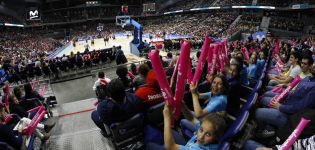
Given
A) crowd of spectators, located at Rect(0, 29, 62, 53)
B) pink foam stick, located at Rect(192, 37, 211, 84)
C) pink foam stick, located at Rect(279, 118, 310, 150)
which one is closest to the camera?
pink foam stick, located at Rect(279, 118, 310, 150)

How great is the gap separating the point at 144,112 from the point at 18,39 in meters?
44.1

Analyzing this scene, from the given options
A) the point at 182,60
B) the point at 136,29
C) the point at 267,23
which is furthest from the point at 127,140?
the point at 267,23

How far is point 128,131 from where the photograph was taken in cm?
332

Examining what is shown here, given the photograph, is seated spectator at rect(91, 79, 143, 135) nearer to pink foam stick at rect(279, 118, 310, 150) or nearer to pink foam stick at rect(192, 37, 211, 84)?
pink foam stick at rect(192, 37, 211, 84)

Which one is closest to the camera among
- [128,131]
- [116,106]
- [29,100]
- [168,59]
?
[116,106]

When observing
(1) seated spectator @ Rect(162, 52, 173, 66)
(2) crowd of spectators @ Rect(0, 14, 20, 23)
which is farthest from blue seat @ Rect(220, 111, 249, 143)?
(2) crowd of spectators @ Rect(0, 14, 20, 23)

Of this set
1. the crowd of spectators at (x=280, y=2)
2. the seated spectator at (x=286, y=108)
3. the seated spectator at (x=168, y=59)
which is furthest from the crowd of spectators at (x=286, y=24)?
the seated spectator at (x=286, y=108)

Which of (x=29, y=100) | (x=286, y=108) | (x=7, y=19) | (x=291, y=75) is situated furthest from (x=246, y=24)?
(x=7, y=19)

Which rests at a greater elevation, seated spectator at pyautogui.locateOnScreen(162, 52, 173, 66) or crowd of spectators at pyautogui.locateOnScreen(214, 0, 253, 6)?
crowd of spectators at pyautogui.locateOnScreen(214, 0, 253, 6)

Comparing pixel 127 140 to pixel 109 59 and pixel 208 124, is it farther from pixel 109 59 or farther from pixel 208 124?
pixel 109 59

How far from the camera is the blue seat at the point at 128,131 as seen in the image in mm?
3246

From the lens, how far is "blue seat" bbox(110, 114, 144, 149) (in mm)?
3246

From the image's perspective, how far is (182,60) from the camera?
2615 mm

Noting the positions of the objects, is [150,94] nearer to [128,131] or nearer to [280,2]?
[128,131]
